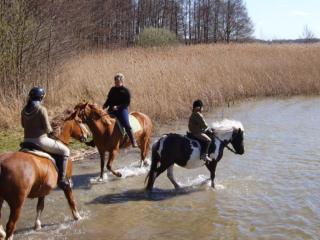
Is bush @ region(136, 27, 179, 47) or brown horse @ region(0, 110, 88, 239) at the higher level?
bush @ region(136, 27, 179, 47)

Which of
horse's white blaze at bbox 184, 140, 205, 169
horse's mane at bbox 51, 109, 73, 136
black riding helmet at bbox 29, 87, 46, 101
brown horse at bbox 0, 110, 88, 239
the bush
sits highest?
the bush

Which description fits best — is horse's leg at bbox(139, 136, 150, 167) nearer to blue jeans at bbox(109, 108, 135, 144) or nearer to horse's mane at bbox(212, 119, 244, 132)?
blue jeans at bbox(109, 108, 135, 144)

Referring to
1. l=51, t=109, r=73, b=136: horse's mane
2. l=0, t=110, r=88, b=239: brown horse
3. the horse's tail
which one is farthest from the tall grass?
l=0, t=110, r=88, b=239: brown horse

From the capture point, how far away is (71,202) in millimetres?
7316

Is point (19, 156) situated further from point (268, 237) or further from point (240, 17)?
point (240, 17)

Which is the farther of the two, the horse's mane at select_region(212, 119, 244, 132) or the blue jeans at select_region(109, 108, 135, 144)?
the blue jeans at select_region(109, 108, 135, 144)

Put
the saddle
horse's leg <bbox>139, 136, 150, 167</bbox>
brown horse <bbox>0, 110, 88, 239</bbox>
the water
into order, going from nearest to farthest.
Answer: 1. brown horse <bbox>0, 110, 88, 239</bbox>
2. the saddle
3. the water
4. horse's leg <bbox>139, 136, 150, 167</bbox>

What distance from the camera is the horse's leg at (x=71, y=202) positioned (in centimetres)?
717

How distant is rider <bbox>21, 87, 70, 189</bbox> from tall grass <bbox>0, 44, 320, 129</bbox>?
23.6 ft

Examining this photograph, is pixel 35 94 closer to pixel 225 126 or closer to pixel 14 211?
pixel 14 211

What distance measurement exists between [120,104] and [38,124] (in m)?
3.71

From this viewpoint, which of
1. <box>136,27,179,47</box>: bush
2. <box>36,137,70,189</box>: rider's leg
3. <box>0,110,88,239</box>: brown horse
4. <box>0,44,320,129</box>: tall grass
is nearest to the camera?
<box>0,110,88,239</box>: brown horse

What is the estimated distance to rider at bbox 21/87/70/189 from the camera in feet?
21.3

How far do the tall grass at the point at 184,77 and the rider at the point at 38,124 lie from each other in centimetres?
721
